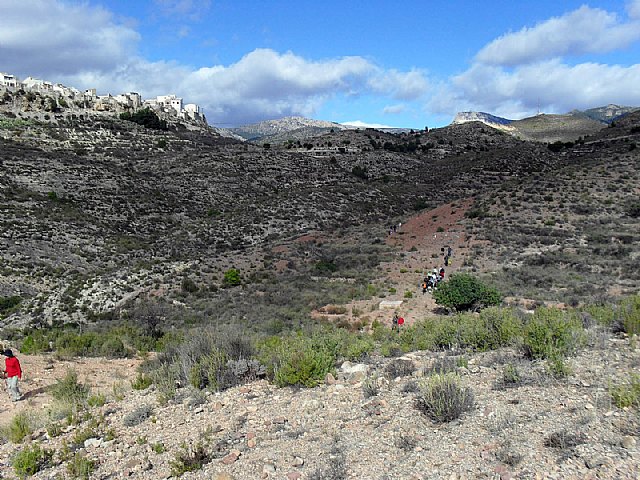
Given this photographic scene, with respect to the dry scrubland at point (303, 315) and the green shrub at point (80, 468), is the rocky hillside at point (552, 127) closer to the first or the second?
the dry scrubland at point (303, 315)

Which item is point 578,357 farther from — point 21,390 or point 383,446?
point 21,390

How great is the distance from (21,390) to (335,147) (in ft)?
232

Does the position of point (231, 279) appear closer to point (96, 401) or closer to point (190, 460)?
point (96, 401)

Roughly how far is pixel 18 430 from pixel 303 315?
12511 millimetres

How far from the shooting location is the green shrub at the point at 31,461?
553cm

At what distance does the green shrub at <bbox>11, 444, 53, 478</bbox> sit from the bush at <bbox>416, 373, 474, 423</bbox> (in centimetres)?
505

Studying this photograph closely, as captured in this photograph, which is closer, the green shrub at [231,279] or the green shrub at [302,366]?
the green shrub at [302,366]

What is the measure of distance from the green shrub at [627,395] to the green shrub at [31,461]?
716cm

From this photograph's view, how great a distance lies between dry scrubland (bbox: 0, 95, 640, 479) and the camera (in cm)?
519

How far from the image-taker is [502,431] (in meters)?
4.89

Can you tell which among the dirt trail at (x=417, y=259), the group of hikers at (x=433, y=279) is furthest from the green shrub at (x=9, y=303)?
the group of hikers at (x=433, y=279)

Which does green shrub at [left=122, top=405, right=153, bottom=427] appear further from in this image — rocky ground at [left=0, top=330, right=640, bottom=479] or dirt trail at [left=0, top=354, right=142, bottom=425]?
dirt trail at [left=0, top=354, right=142, bottom=425]

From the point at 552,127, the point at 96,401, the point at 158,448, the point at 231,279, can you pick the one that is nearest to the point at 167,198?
the point at 231,279

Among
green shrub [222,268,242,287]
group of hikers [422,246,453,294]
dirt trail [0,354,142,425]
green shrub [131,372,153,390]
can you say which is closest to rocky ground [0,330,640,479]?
green shrub [131,372,153,390]
